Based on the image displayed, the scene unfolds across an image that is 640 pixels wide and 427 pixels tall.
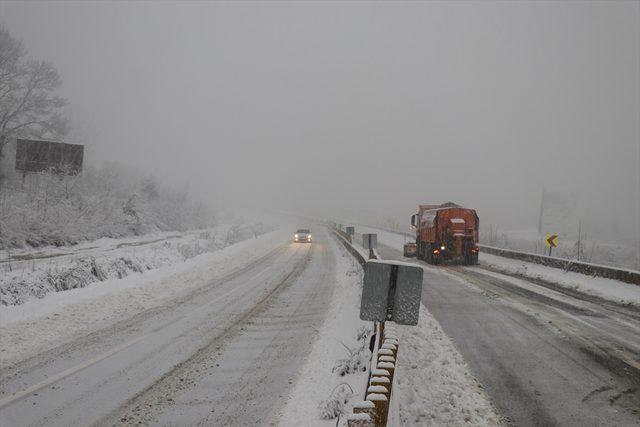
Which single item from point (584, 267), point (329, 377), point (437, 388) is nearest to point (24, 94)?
point (329, 377)

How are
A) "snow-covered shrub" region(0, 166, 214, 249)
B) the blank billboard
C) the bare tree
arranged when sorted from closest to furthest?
"snow-covered shrub" region(0, 166, 214, 249), the bare tree, the blank billboard

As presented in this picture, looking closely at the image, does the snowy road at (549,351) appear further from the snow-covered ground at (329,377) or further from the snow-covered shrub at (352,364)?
the snow-covered ground at (329,377)

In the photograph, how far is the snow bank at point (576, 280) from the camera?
13836 millimetres

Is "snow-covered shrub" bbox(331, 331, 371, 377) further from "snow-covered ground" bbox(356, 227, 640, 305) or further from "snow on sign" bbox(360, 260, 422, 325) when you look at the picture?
"snow-covered ground" bbox(356, 227, 640, 305)

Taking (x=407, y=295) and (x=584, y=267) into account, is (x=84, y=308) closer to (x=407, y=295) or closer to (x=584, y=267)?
(x=407, y=295)

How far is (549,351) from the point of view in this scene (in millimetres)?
7586

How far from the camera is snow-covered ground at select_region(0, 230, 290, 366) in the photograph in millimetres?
7961

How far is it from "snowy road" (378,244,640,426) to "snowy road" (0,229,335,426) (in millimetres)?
3092

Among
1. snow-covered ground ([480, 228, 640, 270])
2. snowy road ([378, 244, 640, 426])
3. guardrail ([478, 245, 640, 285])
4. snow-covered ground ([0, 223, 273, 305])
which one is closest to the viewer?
snowy road ([378, 244, 640, 426])

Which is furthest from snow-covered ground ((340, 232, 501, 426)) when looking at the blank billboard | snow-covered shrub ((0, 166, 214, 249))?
the blank billboard

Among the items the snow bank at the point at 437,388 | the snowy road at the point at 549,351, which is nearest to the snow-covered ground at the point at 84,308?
the snow bank at the point at 437,388

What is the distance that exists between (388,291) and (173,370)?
Answer: 3.54 metres

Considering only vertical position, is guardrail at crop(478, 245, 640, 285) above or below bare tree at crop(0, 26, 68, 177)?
below

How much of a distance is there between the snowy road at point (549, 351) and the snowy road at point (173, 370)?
10.1ft
